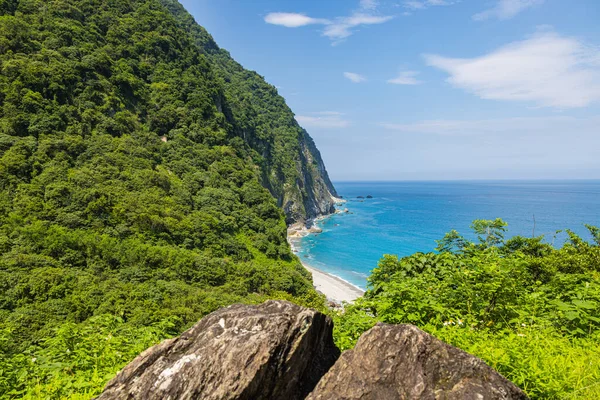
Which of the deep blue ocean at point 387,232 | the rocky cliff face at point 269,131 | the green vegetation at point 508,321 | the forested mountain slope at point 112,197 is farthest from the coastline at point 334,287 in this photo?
the green vegetation at point 508,321

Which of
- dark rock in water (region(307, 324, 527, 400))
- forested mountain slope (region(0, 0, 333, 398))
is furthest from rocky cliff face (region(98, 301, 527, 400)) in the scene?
forested mountain slope (region(0, 0, 333, 398))

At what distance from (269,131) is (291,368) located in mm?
111056

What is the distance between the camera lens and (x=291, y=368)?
3633 mm

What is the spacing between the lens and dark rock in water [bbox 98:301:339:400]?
3291mm

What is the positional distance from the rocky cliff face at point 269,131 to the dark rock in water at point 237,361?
75.5 m

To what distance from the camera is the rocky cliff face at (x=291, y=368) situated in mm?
3211

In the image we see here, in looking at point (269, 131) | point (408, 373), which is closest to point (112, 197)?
point (408, 373)

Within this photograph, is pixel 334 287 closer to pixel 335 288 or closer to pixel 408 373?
pixel 335 288

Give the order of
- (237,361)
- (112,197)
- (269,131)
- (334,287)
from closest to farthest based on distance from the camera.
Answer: (237,361) < (112,197) < (334,287) < (269,131)

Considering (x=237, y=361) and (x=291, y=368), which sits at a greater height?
(x=237, y=361)

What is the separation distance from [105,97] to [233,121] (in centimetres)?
3323

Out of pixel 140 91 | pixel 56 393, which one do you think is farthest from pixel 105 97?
pixel 56 393

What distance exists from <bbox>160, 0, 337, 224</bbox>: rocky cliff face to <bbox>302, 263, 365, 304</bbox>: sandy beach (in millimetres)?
32607

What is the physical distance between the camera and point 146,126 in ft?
186
